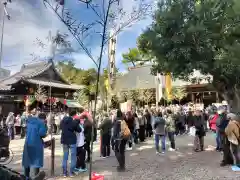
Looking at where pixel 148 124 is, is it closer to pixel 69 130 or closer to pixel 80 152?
pixel 80 152

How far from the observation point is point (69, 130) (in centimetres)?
682

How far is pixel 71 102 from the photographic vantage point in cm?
2831

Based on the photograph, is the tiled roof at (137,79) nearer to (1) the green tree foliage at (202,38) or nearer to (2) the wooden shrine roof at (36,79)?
(2) the wooden shrine roof at (36,79)

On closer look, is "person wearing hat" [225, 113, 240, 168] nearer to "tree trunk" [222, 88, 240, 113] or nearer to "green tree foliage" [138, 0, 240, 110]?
"green tree foliage" [138, 0, 240, 110]

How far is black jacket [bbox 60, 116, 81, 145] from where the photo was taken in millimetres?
6820

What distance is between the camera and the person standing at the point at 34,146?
238 inches

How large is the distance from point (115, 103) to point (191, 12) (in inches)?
1028

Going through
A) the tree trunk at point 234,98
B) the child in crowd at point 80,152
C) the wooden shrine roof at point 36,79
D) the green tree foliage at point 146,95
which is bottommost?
the child in crowd at point 80,152

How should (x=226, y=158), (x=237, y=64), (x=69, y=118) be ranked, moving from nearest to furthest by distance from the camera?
1. (x=69, y=118)
2. (x=226, y=158)
3. (x=237, y=64)

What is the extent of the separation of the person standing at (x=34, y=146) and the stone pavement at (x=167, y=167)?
0.92 meters

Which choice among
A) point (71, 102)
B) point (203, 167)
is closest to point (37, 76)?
point (71, 102)

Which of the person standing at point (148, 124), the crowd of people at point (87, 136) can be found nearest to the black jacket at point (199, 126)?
the crowd of people at point (87, 136)

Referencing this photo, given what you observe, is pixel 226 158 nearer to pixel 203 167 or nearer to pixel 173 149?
pixel 203 167

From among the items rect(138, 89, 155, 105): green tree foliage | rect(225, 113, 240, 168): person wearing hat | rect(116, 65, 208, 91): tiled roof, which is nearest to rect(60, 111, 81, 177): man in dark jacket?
rect(225, 113, 240, 168): person wearing hat
